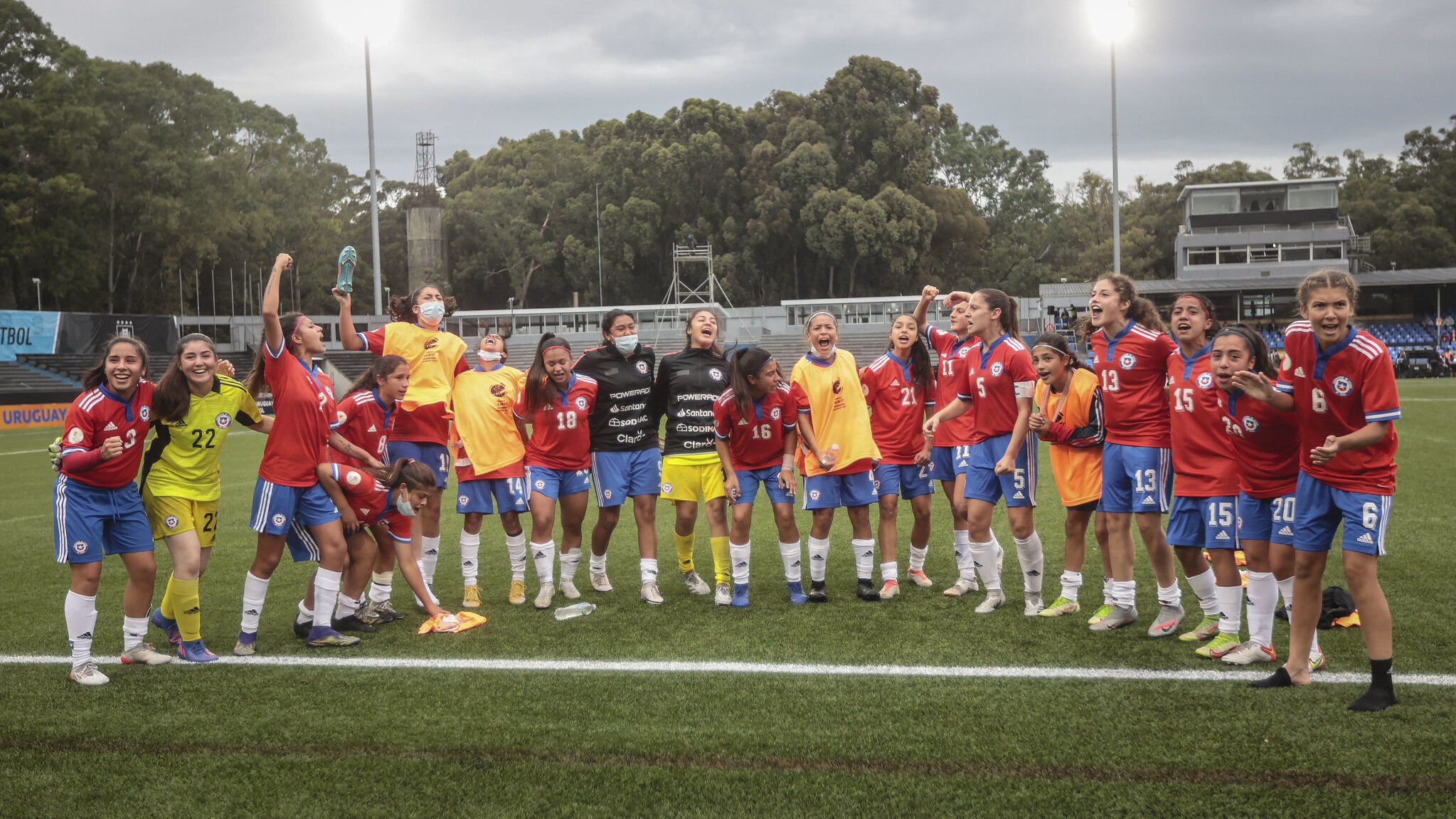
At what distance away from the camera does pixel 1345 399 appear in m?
4.76

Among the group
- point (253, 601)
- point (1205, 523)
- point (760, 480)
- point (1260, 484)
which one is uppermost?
point (1260, 484)

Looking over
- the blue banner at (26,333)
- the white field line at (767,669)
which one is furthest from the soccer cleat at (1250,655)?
the blue banner at (26,333)

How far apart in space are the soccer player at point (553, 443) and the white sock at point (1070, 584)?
140 inches

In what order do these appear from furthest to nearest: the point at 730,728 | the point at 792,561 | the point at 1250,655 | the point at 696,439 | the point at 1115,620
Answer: the point at 696,439, the point at 792,561, the point at 1115,620, the point at 1250,655, the point at 730,728

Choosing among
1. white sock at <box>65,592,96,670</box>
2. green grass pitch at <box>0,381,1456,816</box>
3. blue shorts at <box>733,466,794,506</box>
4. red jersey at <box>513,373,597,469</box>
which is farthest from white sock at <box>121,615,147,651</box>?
blue shorts at <box>733,466,794,506</box>

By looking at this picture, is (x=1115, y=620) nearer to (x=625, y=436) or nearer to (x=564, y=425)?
(x=625, y=436)

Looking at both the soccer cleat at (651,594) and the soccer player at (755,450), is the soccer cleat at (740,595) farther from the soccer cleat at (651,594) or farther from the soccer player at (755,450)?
the soccer cleat at (651,594)

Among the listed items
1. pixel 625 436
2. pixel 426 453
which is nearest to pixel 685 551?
pixel 625 436

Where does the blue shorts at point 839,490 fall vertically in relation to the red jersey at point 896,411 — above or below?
below

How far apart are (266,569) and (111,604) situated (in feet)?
8.55

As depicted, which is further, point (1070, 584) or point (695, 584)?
point (695, 584)

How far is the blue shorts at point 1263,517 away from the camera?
5188 mm

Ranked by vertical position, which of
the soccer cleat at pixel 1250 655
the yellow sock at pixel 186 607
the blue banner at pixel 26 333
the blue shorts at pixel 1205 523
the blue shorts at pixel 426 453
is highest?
the blue banner at pixel 26 333

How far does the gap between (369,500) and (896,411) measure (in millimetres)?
4033
